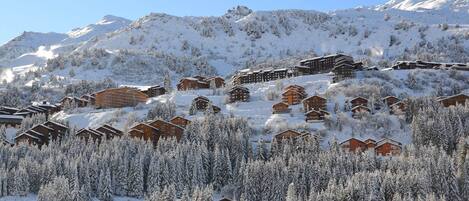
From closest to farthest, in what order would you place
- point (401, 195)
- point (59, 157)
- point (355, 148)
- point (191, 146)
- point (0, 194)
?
1. point (401, 195)
2. point (0, 194)
3. point (59, 157)
4. point (191, 146)
5. point (355, 148)

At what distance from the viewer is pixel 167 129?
12119 centimetres

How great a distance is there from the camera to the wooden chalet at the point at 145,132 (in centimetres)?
11950

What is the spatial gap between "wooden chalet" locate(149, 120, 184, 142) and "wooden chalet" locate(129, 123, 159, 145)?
2.64ft

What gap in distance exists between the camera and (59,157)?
308 feet

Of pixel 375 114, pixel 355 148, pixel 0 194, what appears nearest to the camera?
pixel 0 194

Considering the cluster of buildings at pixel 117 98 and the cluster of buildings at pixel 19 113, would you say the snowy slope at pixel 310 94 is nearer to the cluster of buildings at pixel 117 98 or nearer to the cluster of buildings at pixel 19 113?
the cluster of buildings at pixel 117 98

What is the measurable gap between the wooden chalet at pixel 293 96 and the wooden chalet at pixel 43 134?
52.2 meters

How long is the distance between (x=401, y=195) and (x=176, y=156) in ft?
118

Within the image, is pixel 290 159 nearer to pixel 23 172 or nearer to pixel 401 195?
pixel 401 195

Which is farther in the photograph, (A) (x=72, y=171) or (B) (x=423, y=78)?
(B) (x=423, y=78)

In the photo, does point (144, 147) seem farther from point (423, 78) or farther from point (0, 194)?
point (423, 78)

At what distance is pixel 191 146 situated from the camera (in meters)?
103

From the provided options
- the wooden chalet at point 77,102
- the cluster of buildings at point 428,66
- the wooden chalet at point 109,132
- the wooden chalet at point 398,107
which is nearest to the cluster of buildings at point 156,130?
the wooden chalet at point 109,132

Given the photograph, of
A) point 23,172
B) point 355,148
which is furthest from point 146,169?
point 355,148
